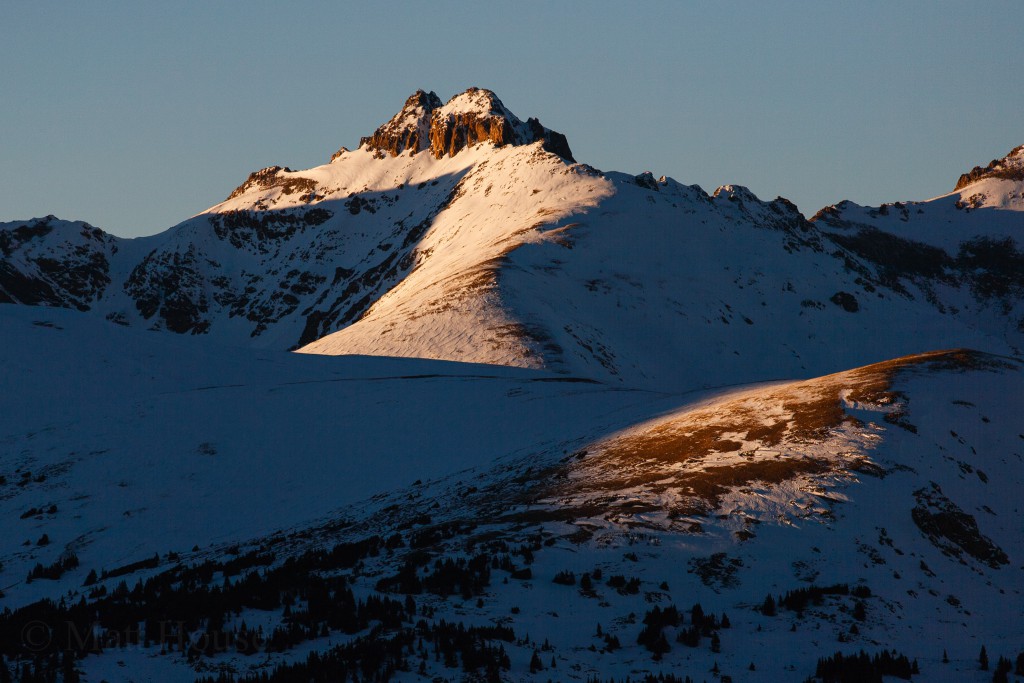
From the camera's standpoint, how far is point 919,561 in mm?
30312

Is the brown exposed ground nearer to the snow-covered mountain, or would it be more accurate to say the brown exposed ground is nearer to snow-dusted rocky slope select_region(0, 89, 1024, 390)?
the snow-covered mountain

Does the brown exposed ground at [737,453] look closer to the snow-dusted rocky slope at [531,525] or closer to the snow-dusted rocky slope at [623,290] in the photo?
the snow-dusted rocky slope at [531,525]

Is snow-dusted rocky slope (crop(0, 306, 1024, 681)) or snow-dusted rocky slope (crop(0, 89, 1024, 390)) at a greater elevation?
snow-dusted rocky slope (crop(0, 89, 1024, 390))

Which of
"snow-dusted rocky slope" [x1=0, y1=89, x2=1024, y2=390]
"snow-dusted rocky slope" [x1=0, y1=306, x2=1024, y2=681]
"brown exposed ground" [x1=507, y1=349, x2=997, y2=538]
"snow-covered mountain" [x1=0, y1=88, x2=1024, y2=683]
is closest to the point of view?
"snow-covered mountain" [x1=0, y1=88, x2=1024, y2=683]

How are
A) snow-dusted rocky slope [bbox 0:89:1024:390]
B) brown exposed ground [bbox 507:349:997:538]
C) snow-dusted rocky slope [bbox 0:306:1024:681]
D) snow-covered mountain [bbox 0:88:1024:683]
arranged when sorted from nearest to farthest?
1. snow-covered mountain [bbox 0:88:1024:683]
2. snow-dusted rocky slope [bbox 0:306:1024:681]
3. brown exposed ground [bbox 507:349:997:538]
4. snow-dusted rocky slope [bbox 0:89:1024:390]

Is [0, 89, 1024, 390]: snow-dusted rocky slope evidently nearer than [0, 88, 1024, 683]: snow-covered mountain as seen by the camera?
No

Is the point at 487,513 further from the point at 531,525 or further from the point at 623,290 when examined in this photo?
the point at 623,290

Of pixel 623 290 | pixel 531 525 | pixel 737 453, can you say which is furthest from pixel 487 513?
pixel 623 290

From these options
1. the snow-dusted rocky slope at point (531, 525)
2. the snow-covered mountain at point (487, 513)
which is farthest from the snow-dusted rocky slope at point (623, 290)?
the snow-dusted rocky slope at point (531, 525)

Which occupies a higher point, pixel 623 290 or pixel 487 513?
pixel 623 290

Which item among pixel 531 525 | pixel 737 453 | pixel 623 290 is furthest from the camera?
pixel 623 290

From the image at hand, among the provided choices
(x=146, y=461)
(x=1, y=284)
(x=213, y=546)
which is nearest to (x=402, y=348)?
(x=146, y=461)

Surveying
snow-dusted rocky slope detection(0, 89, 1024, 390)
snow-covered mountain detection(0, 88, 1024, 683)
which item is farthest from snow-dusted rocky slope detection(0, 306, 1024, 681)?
snow-dusted rocky slope detection(0, 89, 1024, 390)

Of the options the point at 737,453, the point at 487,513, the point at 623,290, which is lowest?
the point at 487,513
